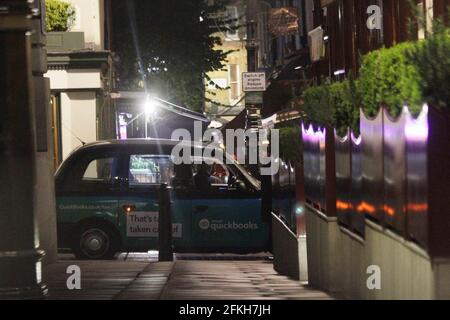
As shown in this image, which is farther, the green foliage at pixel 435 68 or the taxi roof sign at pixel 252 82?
the taxi roof sign at pixel 252 82

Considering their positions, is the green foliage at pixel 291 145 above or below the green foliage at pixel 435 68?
below

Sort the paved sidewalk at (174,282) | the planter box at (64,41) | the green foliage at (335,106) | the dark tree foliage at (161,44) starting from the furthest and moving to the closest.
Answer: the dark tree foliage at (161,44)
the planter box at (64,41)
the green foliage at (335,106)
the paved sidewalk at (174,282)

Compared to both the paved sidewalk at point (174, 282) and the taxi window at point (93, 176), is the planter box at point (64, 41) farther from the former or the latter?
the paved sidewalk at point (174, 282)

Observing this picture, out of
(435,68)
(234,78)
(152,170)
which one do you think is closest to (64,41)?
(152,170)

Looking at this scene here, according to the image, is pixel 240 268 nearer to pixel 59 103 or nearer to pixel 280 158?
pixel 280 158

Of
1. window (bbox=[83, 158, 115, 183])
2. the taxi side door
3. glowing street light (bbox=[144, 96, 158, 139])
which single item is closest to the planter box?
glowing street light (bbox=[144, 96, 158, 139])

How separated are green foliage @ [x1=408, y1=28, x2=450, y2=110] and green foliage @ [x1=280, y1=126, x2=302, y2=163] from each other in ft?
21.5

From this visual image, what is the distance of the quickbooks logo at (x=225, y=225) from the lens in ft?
56.2

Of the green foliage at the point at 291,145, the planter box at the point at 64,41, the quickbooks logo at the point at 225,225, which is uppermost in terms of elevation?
the planter box at the point at 64,41

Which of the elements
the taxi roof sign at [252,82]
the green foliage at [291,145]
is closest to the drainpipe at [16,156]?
the green foliage at [291,145]

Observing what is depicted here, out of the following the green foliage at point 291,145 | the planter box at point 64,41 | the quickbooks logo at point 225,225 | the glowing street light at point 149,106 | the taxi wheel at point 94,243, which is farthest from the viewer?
the glowing street light at point 149,106

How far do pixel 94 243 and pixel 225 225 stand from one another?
197cm

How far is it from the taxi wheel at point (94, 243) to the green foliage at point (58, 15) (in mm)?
9802
